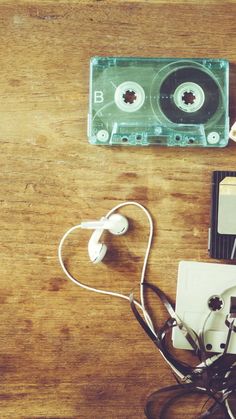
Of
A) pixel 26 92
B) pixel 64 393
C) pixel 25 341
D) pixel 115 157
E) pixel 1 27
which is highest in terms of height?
pixel 1 27

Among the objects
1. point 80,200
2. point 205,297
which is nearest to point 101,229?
point 80,200

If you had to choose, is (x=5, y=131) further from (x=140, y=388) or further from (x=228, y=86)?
(x=140, y=388)

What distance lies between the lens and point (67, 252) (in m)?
1.29

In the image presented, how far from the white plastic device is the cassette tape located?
278 millimetres

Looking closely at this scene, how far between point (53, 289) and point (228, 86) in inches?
23.5

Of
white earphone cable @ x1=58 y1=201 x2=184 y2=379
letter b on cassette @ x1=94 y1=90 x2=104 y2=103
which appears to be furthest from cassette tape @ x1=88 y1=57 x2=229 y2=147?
white earphone cable @ x1=58 y1=201 x2=184 y2=379

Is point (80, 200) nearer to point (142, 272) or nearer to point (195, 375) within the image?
point (142, 272)

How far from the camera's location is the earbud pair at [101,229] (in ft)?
4.09

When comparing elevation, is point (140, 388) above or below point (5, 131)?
below

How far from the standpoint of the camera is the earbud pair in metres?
1.25

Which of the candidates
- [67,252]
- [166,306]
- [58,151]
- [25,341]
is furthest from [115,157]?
[25,341]

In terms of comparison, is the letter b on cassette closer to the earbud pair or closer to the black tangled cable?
the earbud pair

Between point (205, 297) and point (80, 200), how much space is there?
35cm

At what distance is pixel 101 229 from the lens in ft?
4.13
